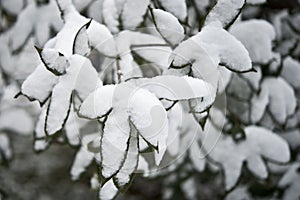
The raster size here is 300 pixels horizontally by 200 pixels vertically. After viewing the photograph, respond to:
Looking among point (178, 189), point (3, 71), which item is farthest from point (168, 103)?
point (178, 189)

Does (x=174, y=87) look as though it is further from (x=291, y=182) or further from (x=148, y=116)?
(x=291, y=182)

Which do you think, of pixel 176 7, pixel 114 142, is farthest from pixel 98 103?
pixel 176 7

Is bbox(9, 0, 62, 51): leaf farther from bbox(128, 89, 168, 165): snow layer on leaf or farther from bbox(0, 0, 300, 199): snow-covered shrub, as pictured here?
bbox(128, 89, 168, 165): snow layer on leaf

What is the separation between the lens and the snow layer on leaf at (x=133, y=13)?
35.7 inches

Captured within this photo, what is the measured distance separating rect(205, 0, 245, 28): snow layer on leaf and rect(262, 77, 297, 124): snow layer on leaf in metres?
0.51

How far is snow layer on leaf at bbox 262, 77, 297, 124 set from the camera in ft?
4.25

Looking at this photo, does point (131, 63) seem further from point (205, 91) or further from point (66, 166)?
point (66, 166)

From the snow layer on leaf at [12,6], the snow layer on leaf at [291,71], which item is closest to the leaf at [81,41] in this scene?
the snow layer on leaf at [12,6]

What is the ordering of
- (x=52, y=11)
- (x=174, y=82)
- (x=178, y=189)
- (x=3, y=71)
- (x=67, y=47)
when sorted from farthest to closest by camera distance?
(x=178, y=189)
(x=3, y=71)
(x=52, y=11)
(x=67, y=47)
(x=174, y=82)

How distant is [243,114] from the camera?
132 centimetres

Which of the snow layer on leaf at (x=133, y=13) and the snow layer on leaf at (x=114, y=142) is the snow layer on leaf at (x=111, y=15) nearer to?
the snow layer on leaf at (x=133, y=13)

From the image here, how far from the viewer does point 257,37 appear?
1182 millimetres

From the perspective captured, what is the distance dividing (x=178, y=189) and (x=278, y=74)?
1.89 ft

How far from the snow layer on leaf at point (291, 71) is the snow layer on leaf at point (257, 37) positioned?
182 millimetres
